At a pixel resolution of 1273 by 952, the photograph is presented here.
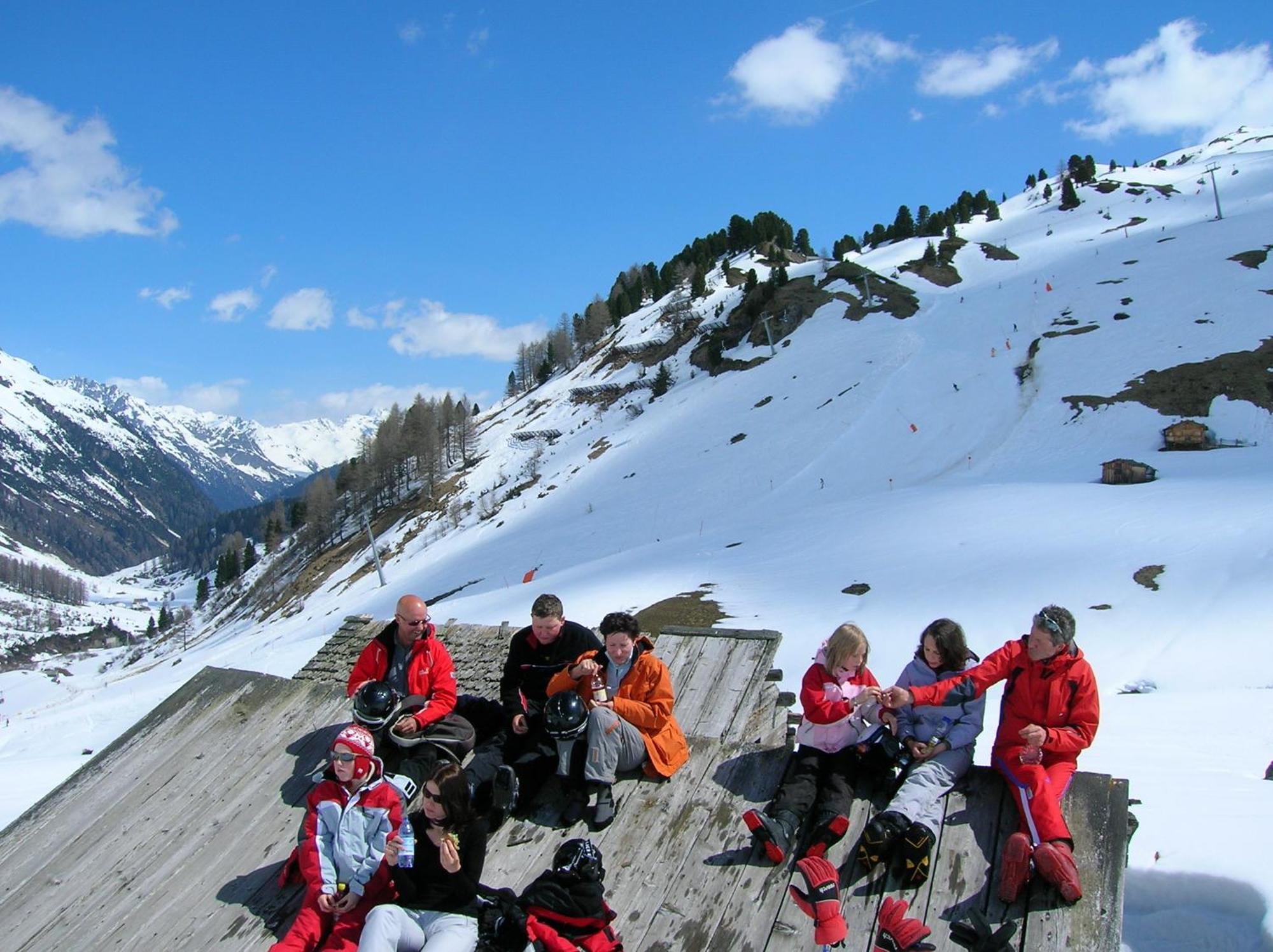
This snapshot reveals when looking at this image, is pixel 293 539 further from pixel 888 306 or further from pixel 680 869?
pixel 680 869

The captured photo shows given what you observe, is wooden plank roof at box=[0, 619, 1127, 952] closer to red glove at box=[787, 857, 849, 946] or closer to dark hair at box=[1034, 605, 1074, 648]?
red glove at box=[787, 857, 849, 946]

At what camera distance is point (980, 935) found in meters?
4.02

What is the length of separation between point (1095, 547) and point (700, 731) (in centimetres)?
1823

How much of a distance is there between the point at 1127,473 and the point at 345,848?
98.6 feet

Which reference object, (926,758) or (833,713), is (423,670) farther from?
(926,758)

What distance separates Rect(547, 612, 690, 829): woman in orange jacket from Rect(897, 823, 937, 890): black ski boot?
181 cm

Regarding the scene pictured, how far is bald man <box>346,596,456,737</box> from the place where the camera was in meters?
6.62

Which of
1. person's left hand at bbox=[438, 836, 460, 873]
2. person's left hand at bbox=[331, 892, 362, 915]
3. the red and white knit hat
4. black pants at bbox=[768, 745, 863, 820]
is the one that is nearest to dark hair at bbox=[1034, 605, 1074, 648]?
black pants at bbox=[768, 745, 863, 820]

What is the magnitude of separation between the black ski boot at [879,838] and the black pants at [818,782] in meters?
0.40

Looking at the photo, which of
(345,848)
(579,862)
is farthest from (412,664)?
(579,862)

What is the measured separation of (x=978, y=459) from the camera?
1384 inches

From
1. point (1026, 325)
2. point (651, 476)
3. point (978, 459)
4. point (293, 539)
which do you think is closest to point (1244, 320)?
point (1026, 325)

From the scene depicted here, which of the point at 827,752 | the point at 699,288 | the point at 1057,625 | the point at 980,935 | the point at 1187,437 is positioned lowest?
the point at 1187,437

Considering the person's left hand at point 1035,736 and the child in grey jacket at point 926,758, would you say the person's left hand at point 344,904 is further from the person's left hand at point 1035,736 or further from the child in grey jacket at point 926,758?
the person's left hand at point 1035,736
